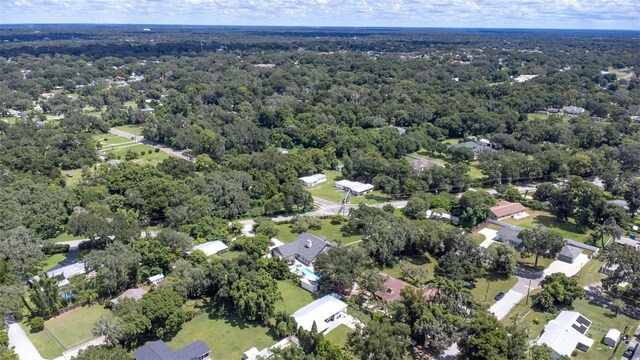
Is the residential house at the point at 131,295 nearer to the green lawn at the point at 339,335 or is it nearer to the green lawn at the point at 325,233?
the green lawn at the point at 339,335

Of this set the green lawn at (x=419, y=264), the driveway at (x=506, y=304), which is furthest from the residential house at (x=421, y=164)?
the driveway at (x=506, y=304)

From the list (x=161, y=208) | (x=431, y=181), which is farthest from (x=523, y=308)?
(x=161, y=208)

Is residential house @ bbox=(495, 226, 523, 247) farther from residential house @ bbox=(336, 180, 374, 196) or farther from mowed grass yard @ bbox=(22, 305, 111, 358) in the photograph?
mowed grass yard @ bbox=(22, 305, 111, 358)

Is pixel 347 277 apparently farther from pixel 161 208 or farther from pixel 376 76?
pixel 376 76

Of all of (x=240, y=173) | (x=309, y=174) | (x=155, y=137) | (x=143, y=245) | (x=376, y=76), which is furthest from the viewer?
(x=376, y=76)

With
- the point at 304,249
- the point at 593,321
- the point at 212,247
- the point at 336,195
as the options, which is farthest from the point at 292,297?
the point at 336,195

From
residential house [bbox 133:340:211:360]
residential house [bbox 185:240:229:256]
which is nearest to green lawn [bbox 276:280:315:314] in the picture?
residential house [bbox 133:340:211:360]

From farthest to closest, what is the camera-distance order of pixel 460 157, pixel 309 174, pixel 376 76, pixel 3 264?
1. pixel 376 76
2. pixel 460 157
3. pixel 309 174
4. pixel 3 264
